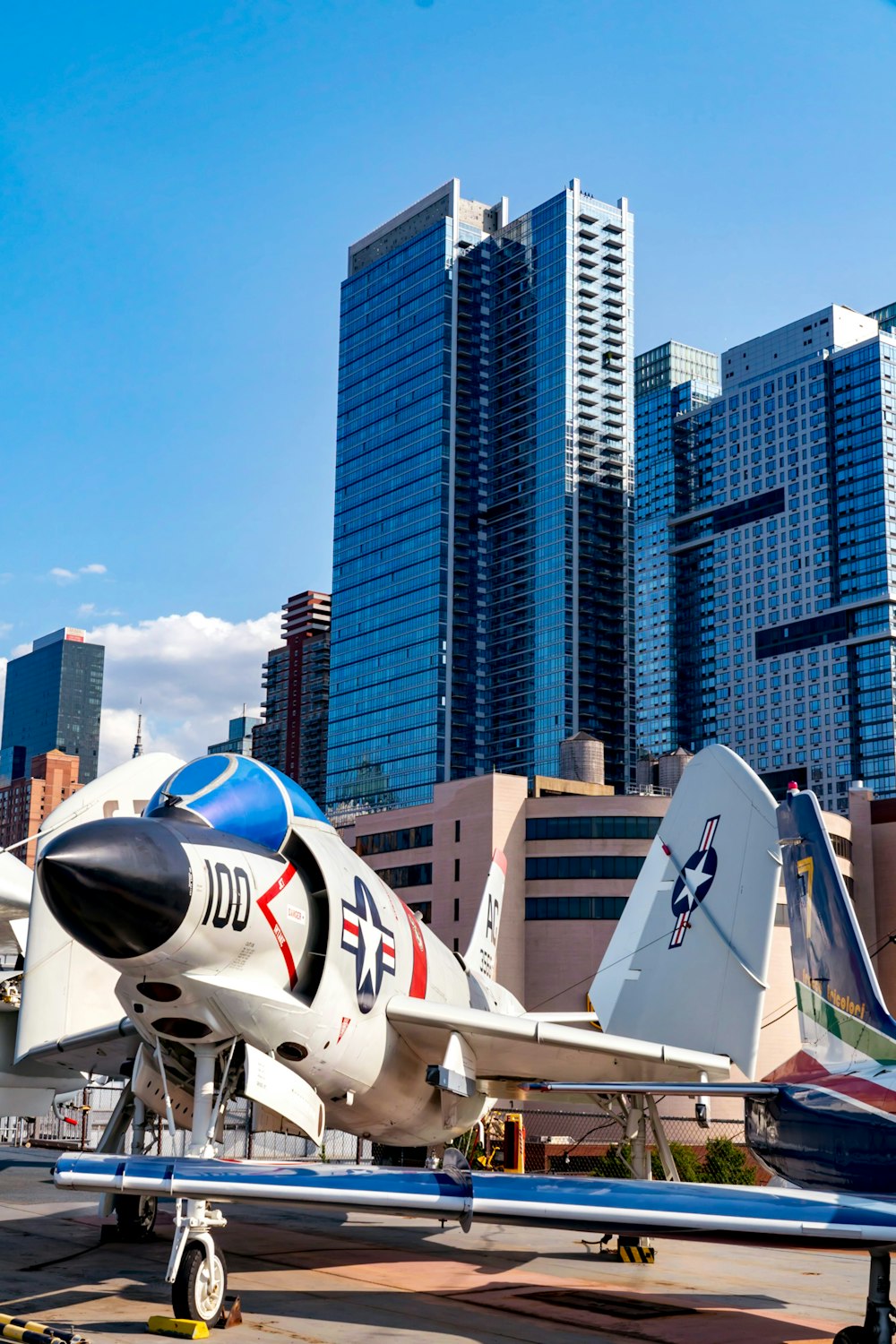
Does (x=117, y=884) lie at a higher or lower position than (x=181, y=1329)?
higher

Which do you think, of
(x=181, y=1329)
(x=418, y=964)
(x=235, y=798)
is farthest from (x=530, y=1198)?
(x=418, y=964)

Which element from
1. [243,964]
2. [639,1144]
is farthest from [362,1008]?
[639,1144]

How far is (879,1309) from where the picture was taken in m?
8.87

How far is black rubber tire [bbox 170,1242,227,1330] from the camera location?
34.9 feet

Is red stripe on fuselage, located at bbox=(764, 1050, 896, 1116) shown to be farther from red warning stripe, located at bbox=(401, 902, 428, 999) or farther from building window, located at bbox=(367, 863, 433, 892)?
building window, located at bbox=(367, 863, 433, 892)

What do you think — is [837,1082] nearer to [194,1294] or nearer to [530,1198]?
[530,1198]

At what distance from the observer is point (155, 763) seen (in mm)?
18609

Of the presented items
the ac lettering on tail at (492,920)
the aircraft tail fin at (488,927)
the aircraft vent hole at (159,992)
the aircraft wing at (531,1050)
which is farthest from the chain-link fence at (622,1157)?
the aircraft vent hole at (159,992)

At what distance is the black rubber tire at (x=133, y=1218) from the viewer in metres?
16.0

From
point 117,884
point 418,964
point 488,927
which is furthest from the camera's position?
point 488,927

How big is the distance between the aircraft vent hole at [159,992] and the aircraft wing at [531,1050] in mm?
2995

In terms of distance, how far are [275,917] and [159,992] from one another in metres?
1.31

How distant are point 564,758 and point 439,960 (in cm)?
8759

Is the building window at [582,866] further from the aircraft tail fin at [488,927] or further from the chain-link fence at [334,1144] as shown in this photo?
the aircraft tail fin at [488,927]
